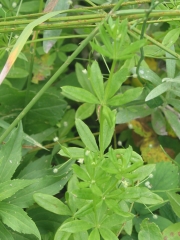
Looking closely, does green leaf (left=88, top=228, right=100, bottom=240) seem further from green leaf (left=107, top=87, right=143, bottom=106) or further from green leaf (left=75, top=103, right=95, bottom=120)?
green leaf (left=75, top=103, right=95, bottom=120)

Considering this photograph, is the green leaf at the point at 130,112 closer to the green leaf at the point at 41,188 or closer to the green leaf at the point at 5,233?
the green leaf at the point at 41,188

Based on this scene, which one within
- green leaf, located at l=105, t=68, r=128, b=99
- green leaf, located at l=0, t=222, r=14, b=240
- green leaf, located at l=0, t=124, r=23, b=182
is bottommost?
green leaf, located at l=0, t=222, r=14, b=240

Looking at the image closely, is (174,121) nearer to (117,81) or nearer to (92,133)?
(92,133)

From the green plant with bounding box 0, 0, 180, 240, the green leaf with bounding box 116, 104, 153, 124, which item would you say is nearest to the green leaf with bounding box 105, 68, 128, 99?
the green plant with bounding box 0, 0, 180, 240

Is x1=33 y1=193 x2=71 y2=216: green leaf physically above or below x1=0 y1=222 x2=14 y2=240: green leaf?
above

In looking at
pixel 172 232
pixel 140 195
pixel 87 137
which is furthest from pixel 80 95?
pixel 172 232

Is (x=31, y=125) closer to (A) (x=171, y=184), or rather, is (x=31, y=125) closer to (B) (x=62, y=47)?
(B) (x=62, y=47)

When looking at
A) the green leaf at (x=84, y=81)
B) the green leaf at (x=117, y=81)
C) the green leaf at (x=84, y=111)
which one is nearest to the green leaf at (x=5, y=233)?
the green leaf at (x=117, y=81)
